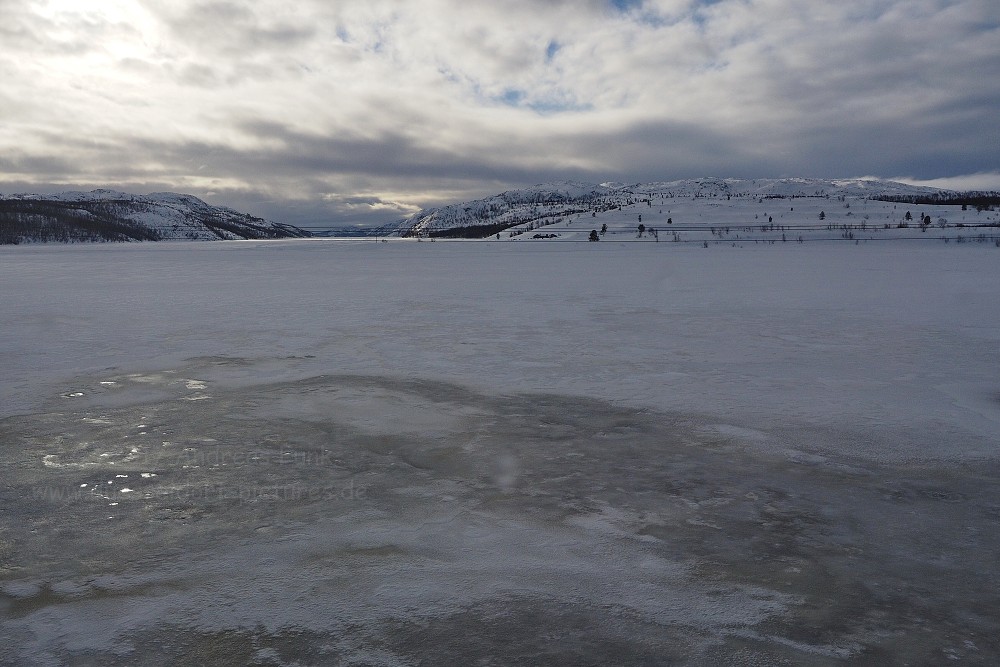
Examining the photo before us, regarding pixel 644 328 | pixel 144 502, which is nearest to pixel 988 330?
pixel 644 328

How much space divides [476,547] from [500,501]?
669mm

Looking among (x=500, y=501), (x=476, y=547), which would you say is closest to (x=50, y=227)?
(x=500, y=501)

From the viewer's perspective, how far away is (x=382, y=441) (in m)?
5.72

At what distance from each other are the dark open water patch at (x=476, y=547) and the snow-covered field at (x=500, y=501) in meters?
0.02

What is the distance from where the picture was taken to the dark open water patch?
9.62 feet

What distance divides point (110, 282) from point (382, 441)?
66.7 ft

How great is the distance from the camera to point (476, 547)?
12.5ft

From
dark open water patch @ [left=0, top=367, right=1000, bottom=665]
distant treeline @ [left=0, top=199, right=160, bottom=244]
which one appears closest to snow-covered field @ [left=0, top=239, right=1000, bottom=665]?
dark open water patch @ [left=0, top=367, right=1000, bottom=665]

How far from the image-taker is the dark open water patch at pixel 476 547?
9.62 ft

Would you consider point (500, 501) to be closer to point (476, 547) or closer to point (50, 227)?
point (476, 547)

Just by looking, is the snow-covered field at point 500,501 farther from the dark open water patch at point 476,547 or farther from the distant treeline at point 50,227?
the distant treeline at point 50,227

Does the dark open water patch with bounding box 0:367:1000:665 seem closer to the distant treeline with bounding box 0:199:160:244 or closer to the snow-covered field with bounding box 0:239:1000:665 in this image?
the snow-covered field with bounding box 0:239:1000:665

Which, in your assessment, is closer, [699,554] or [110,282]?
[699,554]

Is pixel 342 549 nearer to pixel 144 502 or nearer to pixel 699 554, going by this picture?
pixel 144 502
